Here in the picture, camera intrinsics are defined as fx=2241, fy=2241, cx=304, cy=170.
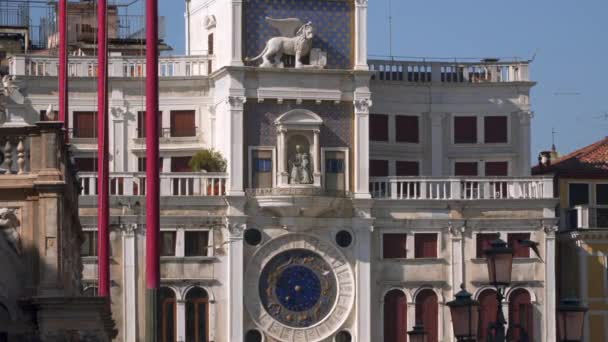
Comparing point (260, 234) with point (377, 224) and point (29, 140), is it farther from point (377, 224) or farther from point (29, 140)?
point (29, 140)

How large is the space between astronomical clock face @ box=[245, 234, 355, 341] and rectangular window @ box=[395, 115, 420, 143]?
749 centimetres

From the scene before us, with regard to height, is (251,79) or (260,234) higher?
(251,79)

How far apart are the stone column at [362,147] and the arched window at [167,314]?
7843 mm

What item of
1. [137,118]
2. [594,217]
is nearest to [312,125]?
[137,118]

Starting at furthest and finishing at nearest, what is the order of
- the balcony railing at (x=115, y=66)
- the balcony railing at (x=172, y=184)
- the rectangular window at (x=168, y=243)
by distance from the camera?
the balcony railing at (x=115, y=66) < the rectangular window at (x=168, y=243) < the balcony railing at (x=172, y=184)

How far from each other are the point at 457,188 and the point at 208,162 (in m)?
9.39

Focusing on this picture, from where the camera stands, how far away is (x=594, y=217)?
86812 millimetres

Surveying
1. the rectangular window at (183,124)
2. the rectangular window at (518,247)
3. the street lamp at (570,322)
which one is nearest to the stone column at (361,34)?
the rectangular window at (183,124)

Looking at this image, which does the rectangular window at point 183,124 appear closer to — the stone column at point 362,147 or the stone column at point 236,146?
the stone column at point 236,146

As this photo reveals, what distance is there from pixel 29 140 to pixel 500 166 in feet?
198

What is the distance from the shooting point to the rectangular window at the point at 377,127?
8638 cm

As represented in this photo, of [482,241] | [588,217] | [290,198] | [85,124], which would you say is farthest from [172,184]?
[588,217]

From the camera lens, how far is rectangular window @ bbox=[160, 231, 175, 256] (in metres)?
80.1

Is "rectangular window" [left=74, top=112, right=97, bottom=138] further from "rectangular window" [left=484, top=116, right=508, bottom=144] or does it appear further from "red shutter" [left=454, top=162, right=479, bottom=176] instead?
"rectangular window" [left=484, top=116, right=508, bottom=144]
